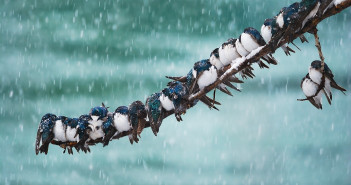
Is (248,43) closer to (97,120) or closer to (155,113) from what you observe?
(155,113)

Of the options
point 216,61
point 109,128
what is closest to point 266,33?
point 216,61

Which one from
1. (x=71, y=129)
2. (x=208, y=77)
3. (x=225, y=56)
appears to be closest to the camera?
(x=208, y=77)

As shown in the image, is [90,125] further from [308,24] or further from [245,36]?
[308,24]

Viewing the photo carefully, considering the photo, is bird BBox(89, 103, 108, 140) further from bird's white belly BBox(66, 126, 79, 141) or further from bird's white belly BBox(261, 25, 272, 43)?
bird's white belly BBox(261, 25, 272, 43)

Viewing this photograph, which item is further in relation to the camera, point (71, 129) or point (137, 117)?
point (71, 129)

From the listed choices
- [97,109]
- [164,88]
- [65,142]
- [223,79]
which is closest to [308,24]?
[223,79]

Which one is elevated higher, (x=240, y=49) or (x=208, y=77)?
(x=240, y=49)
